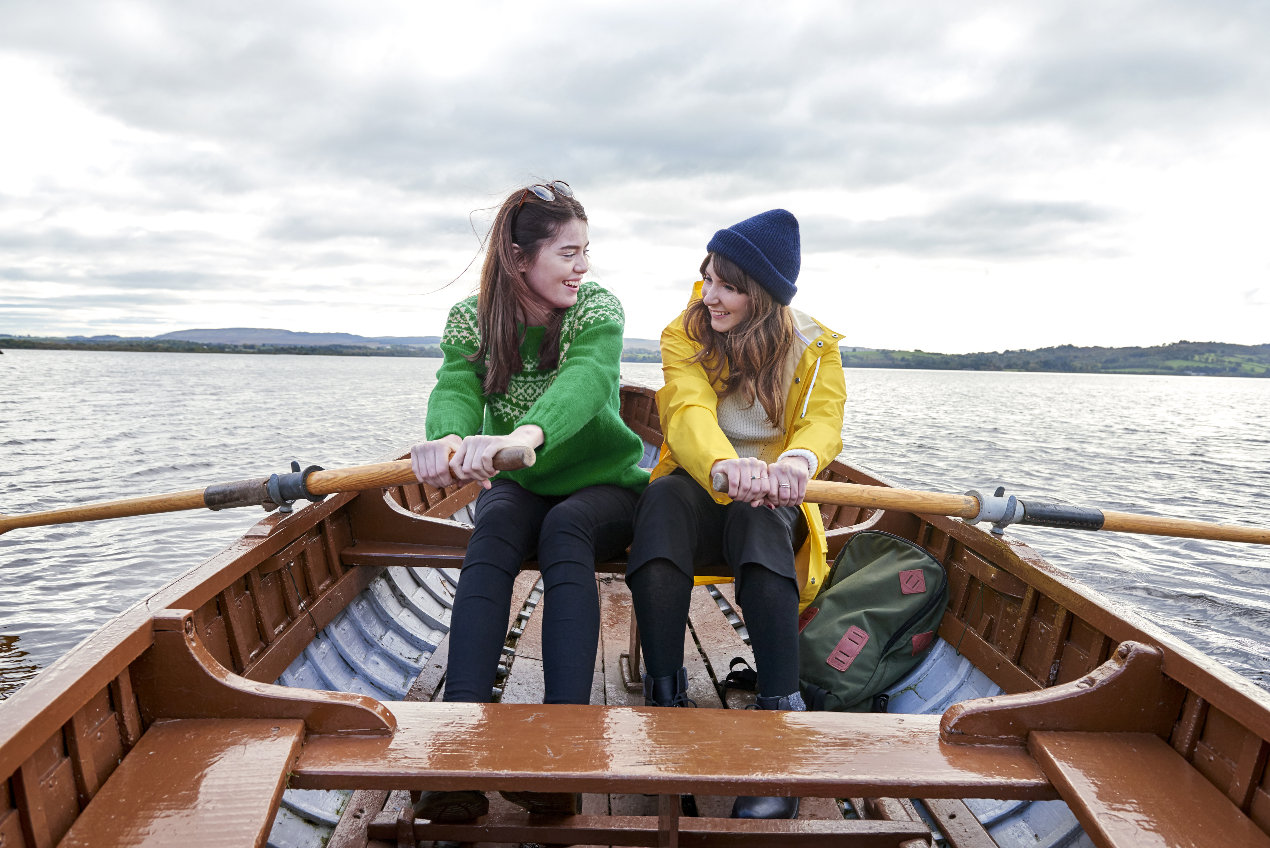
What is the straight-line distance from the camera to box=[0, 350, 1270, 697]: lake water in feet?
25.1

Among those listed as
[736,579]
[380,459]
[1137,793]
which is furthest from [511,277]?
[380,459]

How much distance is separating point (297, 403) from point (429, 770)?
4031 centimetres

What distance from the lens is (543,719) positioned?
6.16 feet

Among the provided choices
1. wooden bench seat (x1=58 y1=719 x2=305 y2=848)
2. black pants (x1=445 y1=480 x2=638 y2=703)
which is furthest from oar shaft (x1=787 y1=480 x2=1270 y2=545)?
wooden bench seat (x1=58 y1=719 x2=305 y2=848)

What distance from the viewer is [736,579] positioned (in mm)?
2404

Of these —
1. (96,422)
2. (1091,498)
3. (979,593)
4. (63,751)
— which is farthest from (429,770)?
(96,422)

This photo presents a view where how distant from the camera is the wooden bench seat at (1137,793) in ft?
5.25

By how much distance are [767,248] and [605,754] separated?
5.71 ft

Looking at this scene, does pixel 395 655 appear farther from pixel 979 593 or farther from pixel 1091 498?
pixel 1091 498

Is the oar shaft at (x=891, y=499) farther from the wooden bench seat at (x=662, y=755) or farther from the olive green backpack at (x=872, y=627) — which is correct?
the wooden bench seat at (x=662, y=755)

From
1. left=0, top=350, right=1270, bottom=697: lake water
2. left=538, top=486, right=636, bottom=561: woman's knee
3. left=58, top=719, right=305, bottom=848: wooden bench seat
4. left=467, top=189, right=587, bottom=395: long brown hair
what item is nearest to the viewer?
left=58, top=719, right=305, bottom=848: wooden bench seat

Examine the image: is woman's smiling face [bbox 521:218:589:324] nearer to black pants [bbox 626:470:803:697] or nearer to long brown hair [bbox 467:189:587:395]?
long brown hair [bbox 467:189:587:395]

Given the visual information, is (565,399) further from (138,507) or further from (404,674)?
(138,507)

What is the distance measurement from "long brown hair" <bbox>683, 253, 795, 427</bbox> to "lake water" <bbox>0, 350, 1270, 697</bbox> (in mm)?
1240
